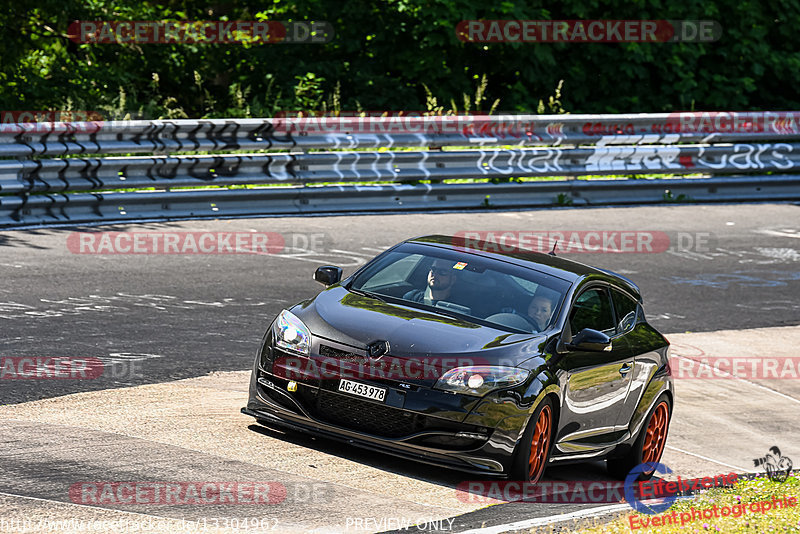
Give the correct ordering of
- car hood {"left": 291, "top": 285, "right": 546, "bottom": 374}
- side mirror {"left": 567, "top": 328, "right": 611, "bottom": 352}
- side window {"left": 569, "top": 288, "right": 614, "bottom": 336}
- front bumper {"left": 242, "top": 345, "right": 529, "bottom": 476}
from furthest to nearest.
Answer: side window {"left": 569, "top": 288, "right": 614, "bottom": 336} → side mirror {"left": 567, "top": 328, "right": 611, "bottom": 352} → car hood {"left": 291, "top": 285, "right": 546, "bottom": 374} → front bumper {"left": 242, "top": 345, "right": 529, "bottom": 476}

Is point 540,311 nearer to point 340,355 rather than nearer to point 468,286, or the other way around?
point 468,286

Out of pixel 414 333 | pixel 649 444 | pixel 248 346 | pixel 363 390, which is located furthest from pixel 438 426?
pixel 248 346

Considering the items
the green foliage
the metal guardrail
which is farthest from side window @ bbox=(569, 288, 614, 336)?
the green foliage

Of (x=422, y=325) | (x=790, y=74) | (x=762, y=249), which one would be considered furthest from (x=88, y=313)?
(x=790, y=74)

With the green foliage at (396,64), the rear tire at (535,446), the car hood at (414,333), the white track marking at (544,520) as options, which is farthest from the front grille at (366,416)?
the green foliage at (396,64)

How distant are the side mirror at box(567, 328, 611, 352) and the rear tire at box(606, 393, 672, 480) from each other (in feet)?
4.35

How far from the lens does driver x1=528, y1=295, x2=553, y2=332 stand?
27.0 ft

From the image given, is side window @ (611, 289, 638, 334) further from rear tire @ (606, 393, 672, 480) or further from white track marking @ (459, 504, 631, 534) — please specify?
white track marking @ (459, 504, 631, 534)

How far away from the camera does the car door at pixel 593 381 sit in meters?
8.06

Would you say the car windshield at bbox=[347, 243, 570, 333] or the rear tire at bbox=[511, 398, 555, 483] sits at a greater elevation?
the car windshield at bbox=[347, 243, 570, 333]

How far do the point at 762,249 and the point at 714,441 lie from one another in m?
8.12

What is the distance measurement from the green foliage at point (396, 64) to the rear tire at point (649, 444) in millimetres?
11154

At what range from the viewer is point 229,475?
6.93 metres

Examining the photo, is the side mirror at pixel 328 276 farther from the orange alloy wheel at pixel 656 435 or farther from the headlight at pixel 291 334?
the orange alloy wheel at pixel 656 435
